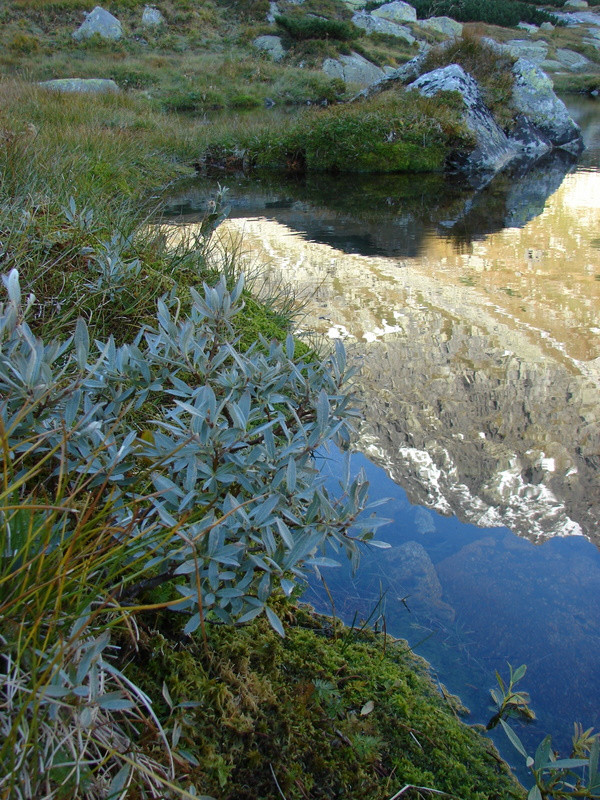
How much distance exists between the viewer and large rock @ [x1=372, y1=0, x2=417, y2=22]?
5221cm

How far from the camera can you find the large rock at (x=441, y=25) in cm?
5441

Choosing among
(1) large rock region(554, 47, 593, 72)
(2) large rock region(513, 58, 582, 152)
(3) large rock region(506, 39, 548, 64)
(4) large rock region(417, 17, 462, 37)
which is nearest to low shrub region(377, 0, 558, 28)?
(4) large rock region(417, 17, 462, 37)

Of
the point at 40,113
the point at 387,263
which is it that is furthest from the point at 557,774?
the point at 40,113

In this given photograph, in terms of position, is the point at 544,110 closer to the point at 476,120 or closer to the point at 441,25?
the point at 476,120

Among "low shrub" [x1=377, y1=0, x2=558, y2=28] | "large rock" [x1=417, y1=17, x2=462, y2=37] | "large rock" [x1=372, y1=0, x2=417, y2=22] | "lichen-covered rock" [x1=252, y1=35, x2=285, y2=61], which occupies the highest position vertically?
"low shrub" [x1=377, y1=0, x2=558, y2=28]

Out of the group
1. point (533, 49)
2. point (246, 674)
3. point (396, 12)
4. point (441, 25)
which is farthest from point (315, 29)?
point (246, 674)

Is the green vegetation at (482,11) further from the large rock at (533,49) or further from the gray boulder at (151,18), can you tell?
the gray boulder at (151,18)

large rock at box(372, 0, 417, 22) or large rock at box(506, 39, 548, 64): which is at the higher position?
large rock at box(372, 0, 417, 22)

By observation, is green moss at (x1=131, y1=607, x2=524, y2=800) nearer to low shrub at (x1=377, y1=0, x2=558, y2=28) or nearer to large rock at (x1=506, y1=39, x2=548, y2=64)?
large rock at (x1=506, y1=39, x2=548, y2=64)

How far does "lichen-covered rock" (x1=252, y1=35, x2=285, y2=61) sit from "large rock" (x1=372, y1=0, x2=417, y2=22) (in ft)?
79.5

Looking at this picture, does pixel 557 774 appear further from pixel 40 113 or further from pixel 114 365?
pixel 40 113

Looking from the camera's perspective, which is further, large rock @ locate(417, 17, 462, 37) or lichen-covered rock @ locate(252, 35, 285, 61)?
large rock @ locate(417, 17, 462, 37)

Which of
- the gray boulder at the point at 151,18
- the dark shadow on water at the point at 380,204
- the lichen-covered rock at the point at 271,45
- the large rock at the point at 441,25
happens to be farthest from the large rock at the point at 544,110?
the large rock at the point at 441,25

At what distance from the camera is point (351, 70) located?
29672mm
